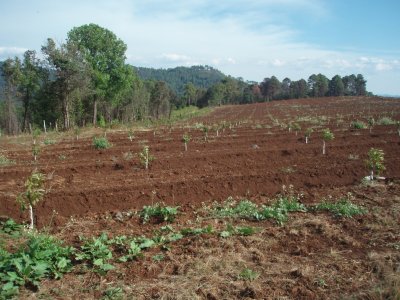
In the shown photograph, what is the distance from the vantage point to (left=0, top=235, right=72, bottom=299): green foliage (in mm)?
4660

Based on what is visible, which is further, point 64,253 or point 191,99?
point 191,99

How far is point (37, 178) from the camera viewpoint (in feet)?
22.8

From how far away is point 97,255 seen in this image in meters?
5.55

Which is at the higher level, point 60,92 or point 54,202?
point 60,92

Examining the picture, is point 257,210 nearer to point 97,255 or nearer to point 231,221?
point 231,221

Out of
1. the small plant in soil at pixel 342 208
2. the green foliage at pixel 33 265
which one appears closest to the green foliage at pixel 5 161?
the green foliage at pixel 33 265

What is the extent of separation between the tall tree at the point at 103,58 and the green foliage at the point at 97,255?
1214 inches

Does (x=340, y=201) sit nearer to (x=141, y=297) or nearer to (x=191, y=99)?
(x=141, y=297)

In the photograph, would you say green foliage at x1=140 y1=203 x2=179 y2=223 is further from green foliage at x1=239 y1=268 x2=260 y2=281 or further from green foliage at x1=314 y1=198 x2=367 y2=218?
green foliage at x1=314 y1=198 x2=367 y2=218

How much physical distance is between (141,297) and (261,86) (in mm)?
114174

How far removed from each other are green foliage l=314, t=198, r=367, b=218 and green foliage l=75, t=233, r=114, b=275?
4739 mm

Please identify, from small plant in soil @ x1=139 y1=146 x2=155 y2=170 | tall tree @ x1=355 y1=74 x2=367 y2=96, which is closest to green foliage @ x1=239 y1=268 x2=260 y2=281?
small plant in soil @ x1=139 y1=146 x2=155 y2=170

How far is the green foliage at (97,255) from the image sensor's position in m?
5.28

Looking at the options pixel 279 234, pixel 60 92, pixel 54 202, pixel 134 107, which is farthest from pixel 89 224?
pixel 134 107
